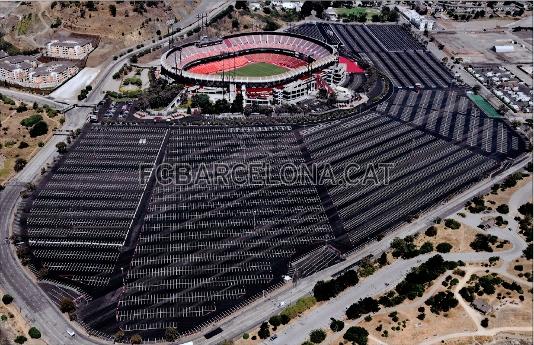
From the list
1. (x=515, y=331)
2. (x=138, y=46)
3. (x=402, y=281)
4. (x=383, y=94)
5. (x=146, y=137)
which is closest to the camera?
(x=515, y=331)

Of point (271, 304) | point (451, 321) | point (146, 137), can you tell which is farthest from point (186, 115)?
point (451, 321)

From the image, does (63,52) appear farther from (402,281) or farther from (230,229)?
(402,281)

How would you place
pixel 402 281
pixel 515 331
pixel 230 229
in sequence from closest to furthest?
pixel 515 331
pixel 402 281
pixel 230 229

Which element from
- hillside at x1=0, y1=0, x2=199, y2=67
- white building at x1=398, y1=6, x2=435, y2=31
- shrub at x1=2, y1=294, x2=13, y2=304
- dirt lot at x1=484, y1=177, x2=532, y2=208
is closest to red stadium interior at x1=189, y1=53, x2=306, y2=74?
hillside at x1=0, y1=0, x2=199, y2=67

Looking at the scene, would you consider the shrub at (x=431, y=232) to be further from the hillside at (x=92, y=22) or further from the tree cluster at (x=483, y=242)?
the hillside at (x=92, y=22)

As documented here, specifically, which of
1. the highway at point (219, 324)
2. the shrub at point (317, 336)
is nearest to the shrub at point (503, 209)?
the highway at point (219, 324)

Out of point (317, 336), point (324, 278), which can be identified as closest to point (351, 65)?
point (324, 278)

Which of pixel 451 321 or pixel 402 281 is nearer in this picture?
pixel 451 321
